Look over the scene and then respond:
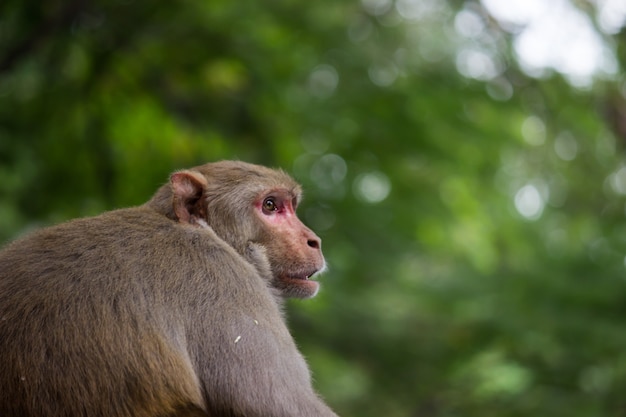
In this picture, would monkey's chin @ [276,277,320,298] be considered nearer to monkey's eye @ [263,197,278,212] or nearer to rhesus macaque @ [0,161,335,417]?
monkey's eye @ [263,197,278,212]

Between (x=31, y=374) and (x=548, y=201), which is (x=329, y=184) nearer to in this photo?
(x=548, y=201)

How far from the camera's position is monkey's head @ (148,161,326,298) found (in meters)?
5.27

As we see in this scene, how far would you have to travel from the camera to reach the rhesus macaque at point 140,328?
414 centimetres

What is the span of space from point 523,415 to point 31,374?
21.8ft

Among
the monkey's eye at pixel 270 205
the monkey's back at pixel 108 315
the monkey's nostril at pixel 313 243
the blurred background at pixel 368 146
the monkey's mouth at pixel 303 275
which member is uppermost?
the blurred background at pixel 368 146

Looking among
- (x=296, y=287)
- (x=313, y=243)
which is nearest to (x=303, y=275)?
(x=296, y=287)

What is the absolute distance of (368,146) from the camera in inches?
431

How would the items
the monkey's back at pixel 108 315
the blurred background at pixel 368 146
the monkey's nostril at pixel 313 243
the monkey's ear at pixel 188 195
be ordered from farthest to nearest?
the blurred background at pixel 368 146 → the monkey's nostril at pixel 313 243 → the monkey's ear at pixel 188 195 → the monkey's back at pixel 108 315

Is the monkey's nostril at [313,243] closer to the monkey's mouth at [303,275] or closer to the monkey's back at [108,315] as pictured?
the monkey's mouth at [303,275]

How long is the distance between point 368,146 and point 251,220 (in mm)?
5731

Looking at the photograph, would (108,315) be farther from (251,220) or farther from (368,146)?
(368,146)

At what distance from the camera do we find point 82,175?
33.8 ft

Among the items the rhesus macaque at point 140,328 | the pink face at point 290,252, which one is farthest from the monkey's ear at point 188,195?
the pink face at point 290,252

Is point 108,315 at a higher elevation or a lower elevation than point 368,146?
lower
